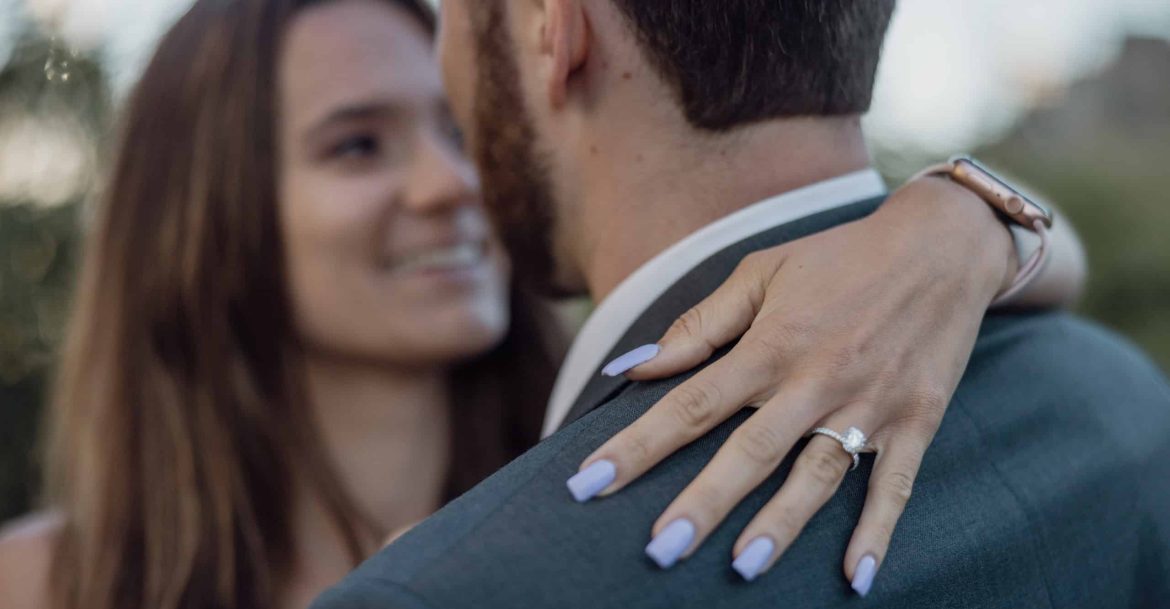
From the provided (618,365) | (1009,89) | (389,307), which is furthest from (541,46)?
(1009,89)

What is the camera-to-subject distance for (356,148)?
8.45ft

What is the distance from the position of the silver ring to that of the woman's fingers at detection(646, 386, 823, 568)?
2 centimetres

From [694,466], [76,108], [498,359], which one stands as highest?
[76,108]

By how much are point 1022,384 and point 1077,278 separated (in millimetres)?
725

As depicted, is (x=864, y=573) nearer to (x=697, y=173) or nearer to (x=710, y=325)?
(x=710, y=325)

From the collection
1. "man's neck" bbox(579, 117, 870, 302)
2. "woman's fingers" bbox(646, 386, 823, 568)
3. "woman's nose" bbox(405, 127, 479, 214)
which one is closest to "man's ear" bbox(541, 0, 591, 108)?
"man's neck" bbox(579, 117, 870, 302)

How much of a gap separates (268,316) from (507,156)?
117cm

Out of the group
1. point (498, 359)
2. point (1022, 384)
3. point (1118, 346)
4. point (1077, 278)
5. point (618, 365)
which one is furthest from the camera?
point (498, 359)

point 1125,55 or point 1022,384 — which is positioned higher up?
point 1022,384

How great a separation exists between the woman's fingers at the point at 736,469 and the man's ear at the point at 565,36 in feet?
1.86

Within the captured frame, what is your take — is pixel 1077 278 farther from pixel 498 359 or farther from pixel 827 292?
pixel 498 359

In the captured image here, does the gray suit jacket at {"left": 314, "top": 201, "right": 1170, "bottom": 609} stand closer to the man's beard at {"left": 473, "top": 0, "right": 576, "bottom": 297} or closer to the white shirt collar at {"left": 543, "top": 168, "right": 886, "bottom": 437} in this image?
the white shirt collar at {"left": 543, "top": 168, "right": 886, "bottom": 437}

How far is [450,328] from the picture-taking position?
256 cm

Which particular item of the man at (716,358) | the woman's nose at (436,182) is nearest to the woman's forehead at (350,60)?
the woman's nose at (436,182)
